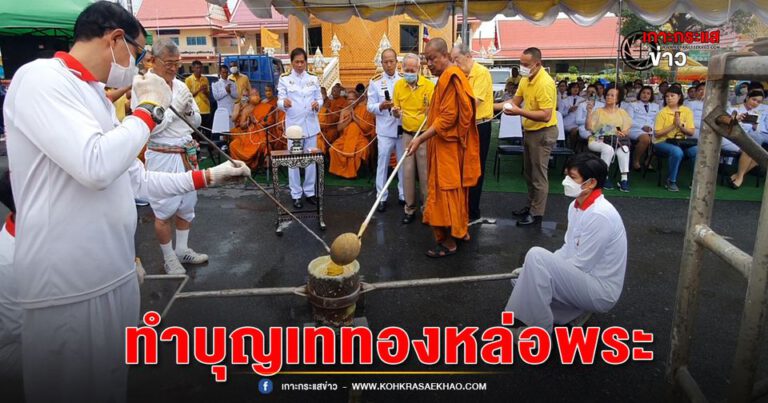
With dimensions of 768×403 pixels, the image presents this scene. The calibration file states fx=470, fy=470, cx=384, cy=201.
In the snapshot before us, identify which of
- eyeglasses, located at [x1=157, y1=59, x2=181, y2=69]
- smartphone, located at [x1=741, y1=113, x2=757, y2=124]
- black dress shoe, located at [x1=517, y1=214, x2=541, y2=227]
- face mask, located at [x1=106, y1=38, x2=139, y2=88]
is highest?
eyeglasses, located at [x1=157, y1=59, x2=181, y2=69]

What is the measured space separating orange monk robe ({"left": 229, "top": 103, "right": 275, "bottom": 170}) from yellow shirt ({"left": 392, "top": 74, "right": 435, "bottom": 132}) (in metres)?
3.25

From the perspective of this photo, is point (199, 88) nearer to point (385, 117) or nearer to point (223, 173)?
point (385, 117)

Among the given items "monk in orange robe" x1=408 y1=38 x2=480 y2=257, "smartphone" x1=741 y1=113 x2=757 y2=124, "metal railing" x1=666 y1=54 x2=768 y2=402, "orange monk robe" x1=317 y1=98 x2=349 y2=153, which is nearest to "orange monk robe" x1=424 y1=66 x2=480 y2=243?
"monk in orange robe" x1=408 y1=38 x2=480 y2=257

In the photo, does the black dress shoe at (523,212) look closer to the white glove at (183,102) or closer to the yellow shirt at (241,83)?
the white glove at (183,102)

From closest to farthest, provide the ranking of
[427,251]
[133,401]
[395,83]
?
[133,401] → [427,251] → [395,83]

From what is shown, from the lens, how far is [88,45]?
1770mm

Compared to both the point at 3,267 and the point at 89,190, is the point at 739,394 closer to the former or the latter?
the point at 89,190

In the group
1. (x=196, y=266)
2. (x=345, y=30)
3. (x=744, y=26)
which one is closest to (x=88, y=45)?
(x=196, y=266)

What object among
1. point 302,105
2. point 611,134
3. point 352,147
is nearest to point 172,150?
point 302,105

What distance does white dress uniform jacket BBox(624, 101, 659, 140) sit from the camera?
26.2 ft

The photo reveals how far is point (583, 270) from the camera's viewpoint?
9.50 ft

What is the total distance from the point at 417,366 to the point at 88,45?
92.2 inches

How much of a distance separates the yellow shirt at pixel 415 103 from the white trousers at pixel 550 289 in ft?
10.1

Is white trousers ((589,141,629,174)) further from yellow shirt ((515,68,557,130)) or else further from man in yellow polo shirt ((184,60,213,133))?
man in yellow polo shirt ((184,60,213,133))
